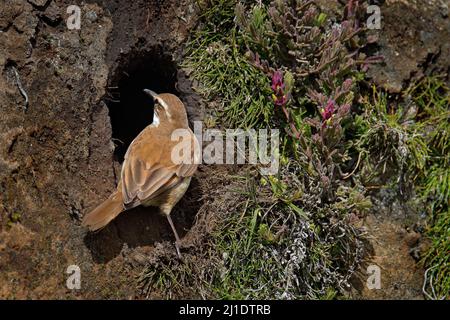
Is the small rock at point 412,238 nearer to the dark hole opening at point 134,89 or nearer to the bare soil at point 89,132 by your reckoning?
the bare soil at point 89,132

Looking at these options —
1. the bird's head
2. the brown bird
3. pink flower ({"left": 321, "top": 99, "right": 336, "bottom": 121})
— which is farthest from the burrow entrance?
pink flower ({"left": 321, "top": 99, "right": 336, "bottom": 121})

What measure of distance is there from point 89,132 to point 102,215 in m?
0.96

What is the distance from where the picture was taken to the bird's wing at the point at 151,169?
6754 mm

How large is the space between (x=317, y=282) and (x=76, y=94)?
2910mm

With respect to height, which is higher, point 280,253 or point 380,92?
point 380,92

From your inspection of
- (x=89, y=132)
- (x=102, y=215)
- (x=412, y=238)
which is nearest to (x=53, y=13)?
(x=89, y=132)

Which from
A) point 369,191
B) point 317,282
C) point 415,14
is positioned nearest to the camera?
point 317,282

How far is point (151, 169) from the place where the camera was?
7.11 m

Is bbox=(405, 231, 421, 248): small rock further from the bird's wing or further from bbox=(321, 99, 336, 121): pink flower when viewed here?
the bird's wing

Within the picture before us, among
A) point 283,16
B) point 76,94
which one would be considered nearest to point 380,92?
point 283,16

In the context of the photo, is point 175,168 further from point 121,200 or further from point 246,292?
point 246,292

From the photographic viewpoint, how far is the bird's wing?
6754 mm

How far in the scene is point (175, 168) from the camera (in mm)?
7129

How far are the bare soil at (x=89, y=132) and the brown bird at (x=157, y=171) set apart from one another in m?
0.20
